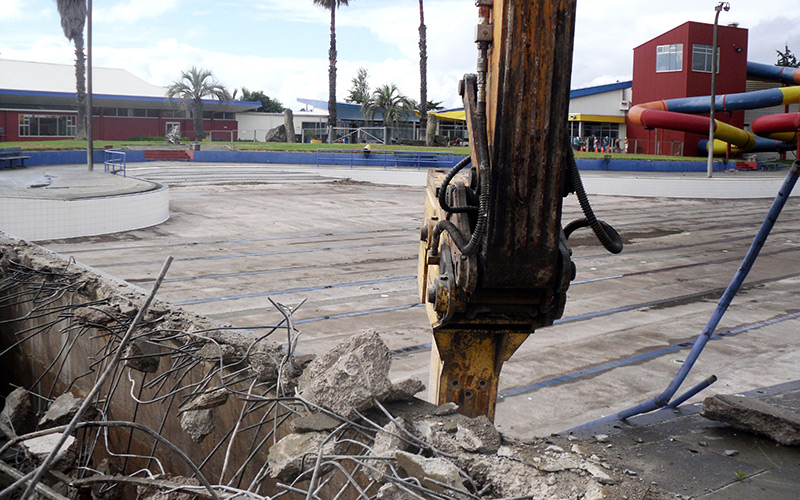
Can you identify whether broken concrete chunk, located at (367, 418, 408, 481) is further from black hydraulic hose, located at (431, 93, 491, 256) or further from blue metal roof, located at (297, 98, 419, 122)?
blue metal roof, located at (297, 98, 419, 122)

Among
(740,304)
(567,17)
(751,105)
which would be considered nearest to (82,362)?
(567,17)

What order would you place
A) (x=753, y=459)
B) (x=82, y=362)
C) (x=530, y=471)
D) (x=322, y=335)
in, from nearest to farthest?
(x=530, y=471) → (x=753, y=459) → (x=82, y=362) → (x=322, y=335)

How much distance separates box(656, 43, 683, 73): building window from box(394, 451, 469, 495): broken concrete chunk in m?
46.2

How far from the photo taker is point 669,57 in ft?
149

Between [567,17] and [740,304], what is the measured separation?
8797mm

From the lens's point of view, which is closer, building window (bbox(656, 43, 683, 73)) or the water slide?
the water slide

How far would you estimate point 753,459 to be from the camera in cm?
525

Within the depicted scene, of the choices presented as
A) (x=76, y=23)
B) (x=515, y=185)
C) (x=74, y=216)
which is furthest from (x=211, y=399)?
(x=76, y=23)

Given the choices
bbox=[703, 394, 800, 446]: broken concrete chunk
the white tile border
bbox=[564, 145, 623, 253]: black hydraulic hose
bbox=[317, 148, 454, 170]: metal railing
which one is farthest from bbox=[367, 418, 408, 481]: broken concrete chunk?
bbox=[317, 148, 454, 170]: metal railing

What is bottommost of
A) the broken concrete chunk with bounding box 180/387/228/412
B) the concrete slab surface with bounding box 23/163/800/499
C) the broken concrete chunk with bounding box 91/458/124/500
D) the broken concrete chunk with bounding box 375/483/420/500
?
the broken concrete chunk with bounding box 91/458/124/500

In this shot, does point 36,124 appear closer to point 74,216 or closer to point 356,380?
point 74,216

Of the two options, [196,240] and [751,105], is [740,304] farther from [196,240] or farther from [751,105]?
[751,105]

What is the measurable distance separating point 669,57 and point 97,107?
38.9m

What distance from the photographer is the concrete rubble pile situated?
3.47m
